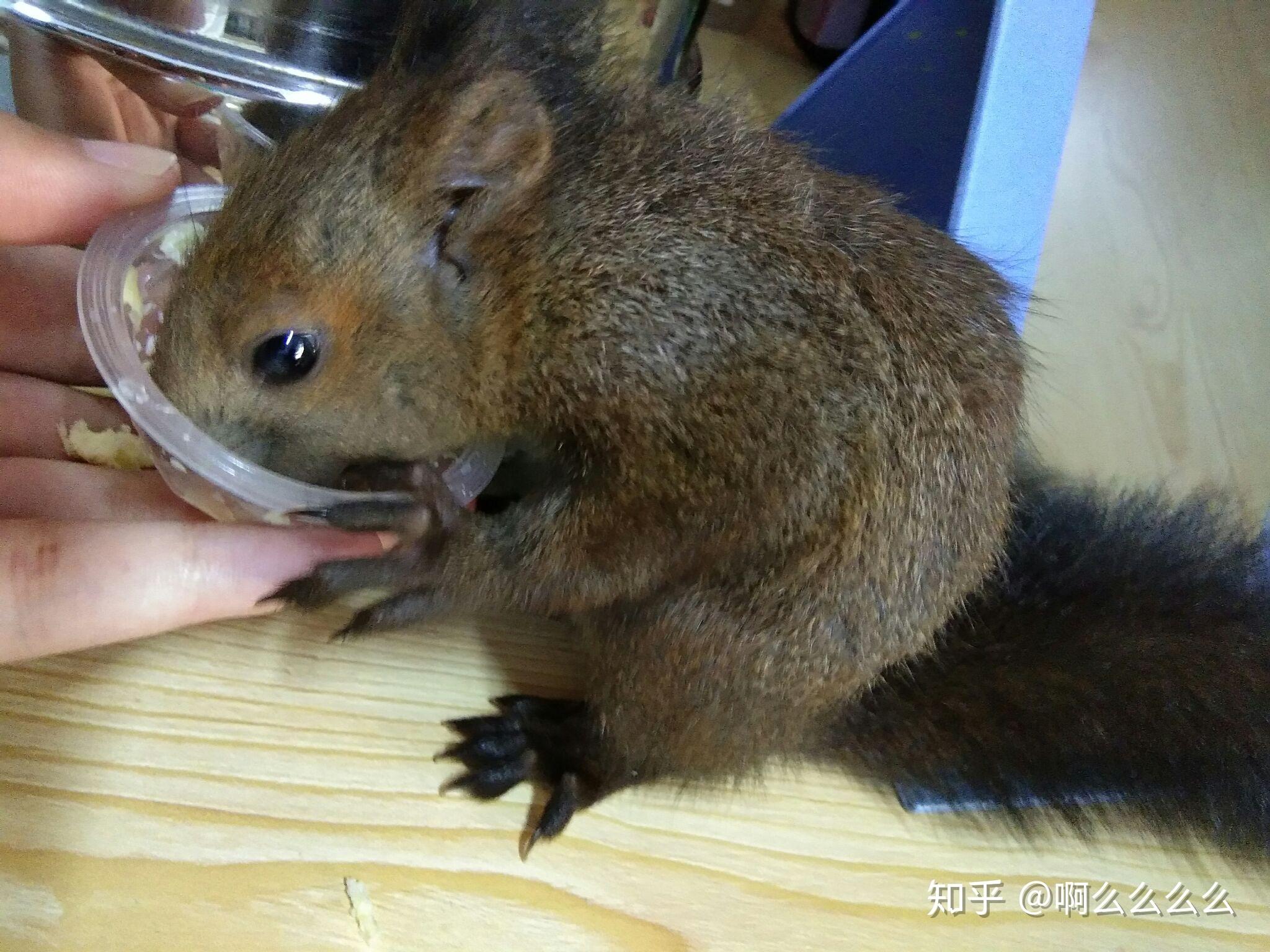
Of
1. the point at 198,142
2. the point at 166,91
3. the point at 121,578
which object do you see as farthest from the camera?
the point at 198,142

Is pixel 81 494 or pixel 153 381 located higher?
pixel 153 381

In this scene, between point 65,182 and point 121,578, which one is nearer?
point 121,578

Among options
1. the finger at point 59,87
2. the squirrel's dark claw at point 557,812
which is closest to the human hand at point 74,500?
the finger at point 59,87

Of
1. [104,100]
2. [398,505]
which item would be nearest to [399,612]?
[398,505]

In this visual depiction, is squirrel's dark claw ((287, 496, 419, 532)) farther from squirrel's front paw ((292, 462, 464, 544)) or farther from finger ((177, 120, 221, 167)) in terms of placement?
finger ((177, 120, 221, 167))

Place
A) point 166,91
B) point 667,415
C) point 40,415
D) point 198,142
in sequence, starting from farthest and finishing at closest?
point 198,142, point 166,91, point 40,415, point 667,415

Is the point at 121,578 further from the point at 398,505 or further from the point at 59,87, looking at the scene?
the point at 59,87

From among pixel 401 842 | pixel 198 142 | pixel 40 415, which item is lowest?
pixel 401 842

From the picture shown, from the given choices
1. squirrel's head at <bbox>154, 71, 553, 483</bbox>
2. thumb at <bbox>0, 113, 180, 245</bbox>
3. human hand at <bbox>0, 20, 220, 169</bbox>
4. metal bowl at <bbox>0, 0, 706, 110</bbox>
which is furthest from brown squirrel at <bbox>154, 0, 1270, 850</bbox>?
human hand at <bbox>0, 20, 220, 169</bbox>
